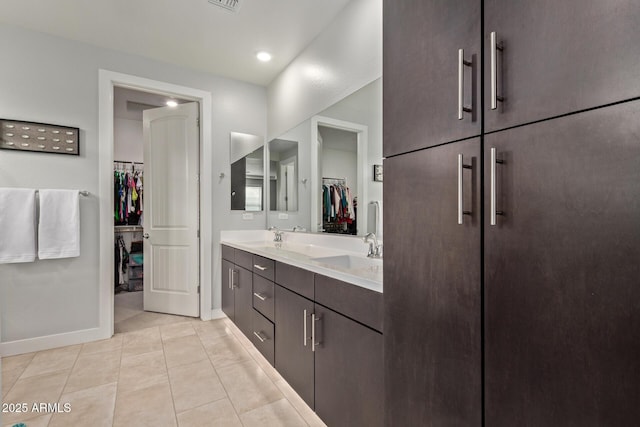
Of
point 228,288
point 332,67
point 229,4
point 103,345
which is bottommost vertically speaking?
point 103,345

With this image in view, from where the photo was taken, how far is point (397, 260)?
1030 mm

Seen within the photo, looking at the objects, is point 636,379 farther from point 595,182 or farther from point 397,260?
point 397,260

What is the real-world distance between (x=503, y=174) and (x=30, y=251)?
11.0 ft

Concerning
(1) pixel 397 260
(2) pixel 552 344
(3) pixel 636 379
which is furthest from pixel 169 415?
(3) pixel 636 379

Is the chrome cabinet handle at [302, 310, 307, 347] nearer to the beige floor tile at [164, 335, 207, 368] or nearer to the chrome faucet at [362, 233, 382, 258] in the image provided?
the chrome faucet at [362, 233, 382, 258]

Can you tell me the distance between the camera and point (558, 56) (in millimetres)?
641

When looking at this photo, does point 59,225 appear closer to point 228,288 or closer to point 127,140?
point 228,288

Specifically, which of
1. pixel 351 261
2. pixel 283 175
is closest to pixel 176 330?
pixel 283 175

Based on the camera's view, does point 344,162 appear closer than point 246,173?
Yes

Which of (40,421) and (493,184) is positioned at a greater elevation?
(493,184)

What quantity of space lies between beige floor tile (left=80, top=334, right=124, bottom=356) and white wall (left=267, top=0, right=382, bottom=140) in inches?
99.2

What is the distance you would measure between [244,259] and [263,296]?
53 centimetres

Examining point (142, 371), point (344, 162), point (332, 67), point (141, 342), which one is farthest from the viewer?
point (141, 342)

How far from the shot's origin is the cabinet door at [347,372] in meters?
1.16
